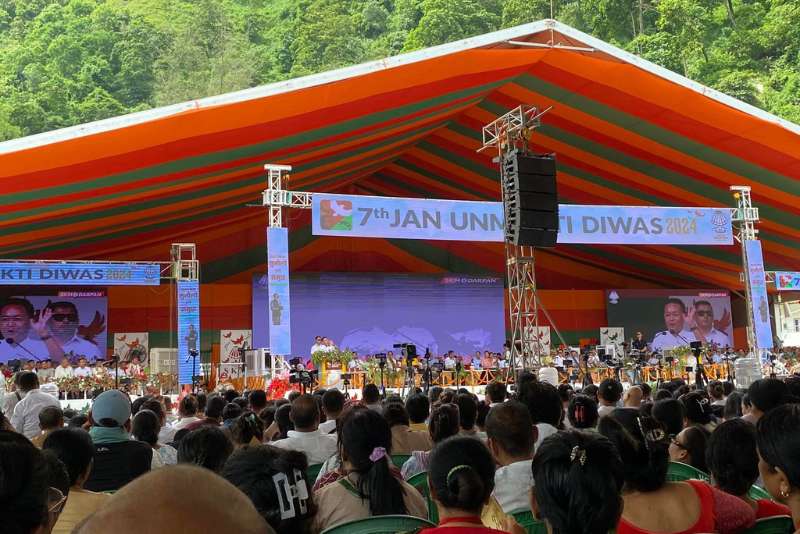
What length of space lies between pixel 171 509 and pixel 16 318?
51.3 feet

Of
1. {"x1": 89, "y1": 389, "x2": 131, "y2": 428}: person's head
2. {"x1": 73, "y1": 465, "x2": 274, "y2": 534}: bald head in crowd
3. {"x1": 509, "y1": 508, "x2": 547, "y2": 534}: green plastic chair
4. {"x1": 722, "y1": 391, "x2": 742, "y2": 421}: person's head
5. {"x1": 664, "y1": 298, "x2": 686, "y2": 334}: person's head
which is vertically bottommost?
{"x1": 509, "y1": 508, "x2": 547, "y2": 534}: green plastic chair

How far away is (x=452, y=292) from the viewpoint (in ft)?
57.0

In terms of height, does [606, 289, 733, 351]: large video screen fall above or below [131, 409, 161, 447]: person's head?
above

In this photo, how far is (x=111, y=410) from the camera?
3.44 meters

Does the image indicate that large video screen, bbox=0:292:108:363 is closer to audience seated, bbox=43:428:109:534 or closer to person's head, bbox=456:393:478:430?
person's head, bbox=456:393:478:430

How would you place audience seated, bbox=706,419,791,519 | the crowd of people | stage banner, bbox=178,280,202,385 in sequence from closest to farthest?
the crowd of people → audience seated, bbox=706,419,791,519 → stage banner, bbox=178,280,202,385

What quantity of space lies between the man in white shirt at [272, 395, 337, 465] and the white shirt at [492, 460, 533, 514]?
126 centimetres

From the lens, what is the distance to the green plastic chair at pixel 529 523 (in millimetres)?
2473

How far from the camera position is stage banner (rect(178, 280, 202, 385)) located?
12.4m

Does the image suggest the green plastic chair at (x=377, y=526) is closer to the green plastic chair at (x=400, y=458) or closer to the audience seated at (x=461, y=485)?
the audience seated at (x=461, y=485)

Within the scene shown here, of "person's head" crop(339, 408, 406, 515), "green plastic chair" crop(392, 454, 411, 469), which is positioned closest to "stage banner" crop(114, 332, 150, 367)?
"green plastic chair" crop(392, 454, 411, 469)

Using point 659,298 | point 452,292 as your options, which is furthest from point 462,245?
point 659,298

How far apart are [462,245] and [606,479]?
16082 millimetres

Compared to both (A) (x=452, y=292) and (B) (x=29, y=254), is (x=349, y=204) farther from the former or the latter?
(A) (x=452, y=292)
